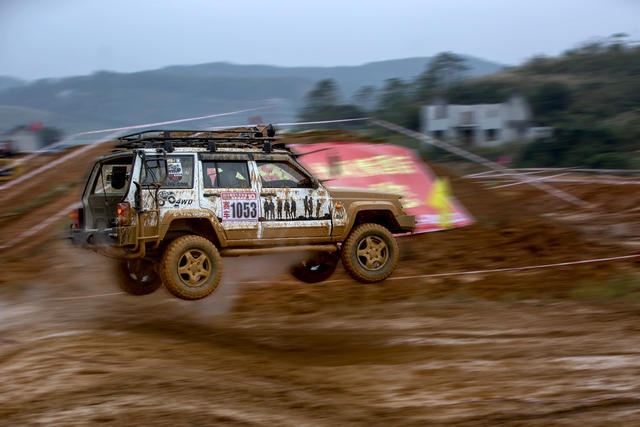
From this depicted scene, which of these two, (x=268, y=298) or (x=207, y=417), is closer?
(x=207, y=417)

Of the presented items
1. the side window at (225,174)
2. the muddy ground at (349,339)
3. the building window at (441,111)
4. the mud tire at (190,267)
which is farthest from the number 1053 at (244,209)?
the building window at (441,111)

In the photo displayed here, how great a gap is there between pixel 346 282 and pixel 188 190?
3251 mm

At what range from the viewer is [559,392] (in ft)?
17.6

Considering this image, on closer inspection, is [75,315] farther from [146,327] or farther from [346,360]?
[346,360]

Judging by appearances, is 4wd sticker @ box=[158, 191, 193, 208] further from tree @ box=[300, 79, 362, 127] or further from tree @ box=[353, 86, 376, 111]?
tree @ box=[353, 86, 376, 111]

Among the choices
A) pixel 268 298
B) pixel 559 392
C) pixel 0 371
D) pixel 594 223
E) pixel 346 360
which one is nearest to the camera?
pixel 559 392

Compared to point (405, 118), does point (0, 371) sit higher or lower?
lower

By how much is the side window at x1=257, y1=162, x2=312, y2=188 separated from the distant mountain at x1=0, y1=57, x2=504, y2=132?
1281 inches

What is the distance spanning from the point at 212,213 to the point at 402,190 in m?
6.16

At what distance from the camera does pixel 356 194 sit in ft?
30.1

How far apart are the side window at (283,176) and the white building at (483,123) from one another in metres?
19.3

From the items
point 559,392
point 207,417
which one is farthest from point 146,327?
point 559,392

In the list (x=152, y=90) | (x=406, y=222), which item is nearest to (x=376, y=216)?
(x=406, y=222)

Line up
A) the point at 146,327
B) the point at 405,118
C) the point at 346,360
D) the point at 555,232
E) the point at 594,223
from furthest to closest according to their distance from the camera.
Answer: the point at 405,118, the point at 594,223, the point at 555,232, the point at 146,327, the point at 346,360
